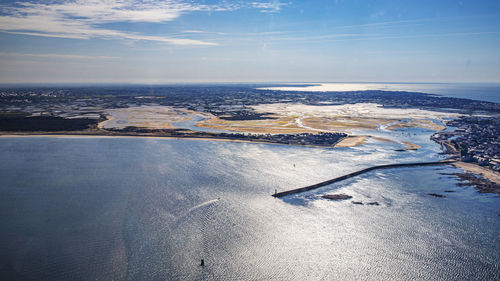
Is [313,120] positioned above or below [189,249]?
above

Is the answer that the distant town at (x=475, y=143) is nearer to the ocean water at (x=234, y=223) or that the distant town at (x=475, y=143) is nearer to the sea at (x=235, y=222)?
the sea at (x=235, y=222)

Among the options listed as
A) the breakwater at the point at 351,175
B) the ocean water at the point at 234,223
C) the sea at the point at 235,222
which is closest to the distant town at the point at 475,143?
the breakwater at the point at 351,175

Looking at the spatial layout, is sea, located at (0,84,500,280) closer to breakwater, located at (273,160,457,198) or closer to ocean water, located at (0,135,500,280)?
ocean water, located at (0,135,500,280)

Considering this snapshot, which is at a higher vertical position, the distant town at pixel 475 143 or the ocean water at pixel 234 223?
the distant town at pixel 475 143

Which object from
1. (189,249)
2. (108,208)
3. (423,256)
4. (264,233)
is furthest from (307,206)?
(108,208)

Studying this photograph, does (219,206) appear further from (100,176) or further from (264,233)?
(100,176)

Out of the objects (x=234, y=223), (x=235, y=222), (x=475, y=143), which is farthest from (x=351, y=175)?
(x=475, y=143)

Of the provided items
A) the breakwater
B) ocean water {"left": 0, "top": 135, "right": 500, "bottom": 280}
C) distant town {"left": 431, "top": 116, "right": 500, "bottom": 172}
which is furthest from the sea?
distant town {"left": 431, "top": 116, "right": 500, "bottom": 172}
